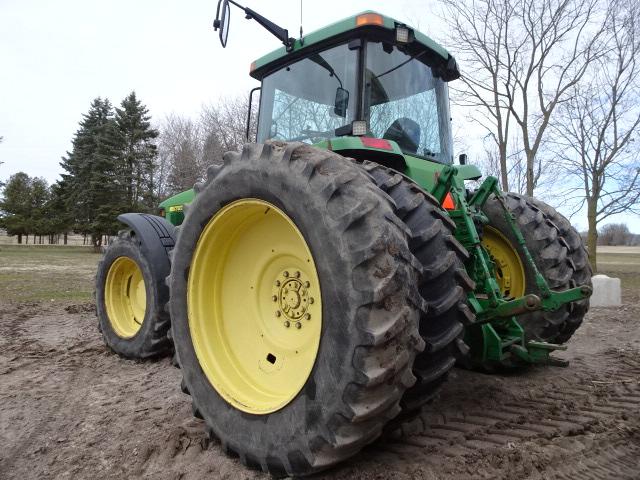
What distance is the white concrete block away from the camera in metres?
8.98

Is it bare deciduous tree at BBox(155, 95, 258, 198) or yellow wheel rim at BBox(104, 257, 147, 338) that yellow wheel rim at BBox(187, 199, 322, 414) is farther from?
bare deciduous tree at BBox(155, 95, 258, 198)

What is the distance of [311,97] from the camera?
12.3 feet

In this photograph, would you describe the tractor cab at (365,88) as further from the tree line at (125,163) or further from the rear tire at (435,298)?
the tree line at (125,163)

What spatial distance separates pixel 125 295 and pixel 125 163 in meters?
33.3

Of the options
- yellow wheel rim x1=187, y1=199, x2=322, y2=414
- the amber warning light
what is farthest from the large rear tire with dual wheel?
the amber warning light

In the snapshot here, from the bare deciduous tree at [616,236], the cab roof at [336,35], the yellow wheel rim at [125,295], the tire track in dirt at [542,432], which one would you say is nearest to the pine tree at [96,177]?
the yellow wheel rim at [125,295]

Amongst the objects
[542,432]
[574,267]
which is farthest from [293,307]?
[574,267]

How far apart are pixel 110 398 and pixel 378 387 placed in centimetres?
250

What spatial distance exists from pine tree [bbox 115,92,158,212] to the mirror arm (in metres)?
Answer: 33.7

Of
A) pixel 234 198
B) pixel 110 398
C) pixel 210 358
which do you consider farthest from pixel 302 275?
pixel 110 398

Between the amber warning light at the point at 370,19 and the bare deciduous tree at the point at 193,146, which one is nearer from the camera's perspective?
the amber warning light at the point at 370,19

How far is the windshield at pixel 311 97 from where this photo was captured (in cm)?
338

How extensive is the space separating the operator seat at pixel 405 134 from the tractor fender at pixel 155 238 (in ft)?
7.09

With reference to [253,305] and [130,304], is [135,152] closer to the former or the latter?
[130,304]
